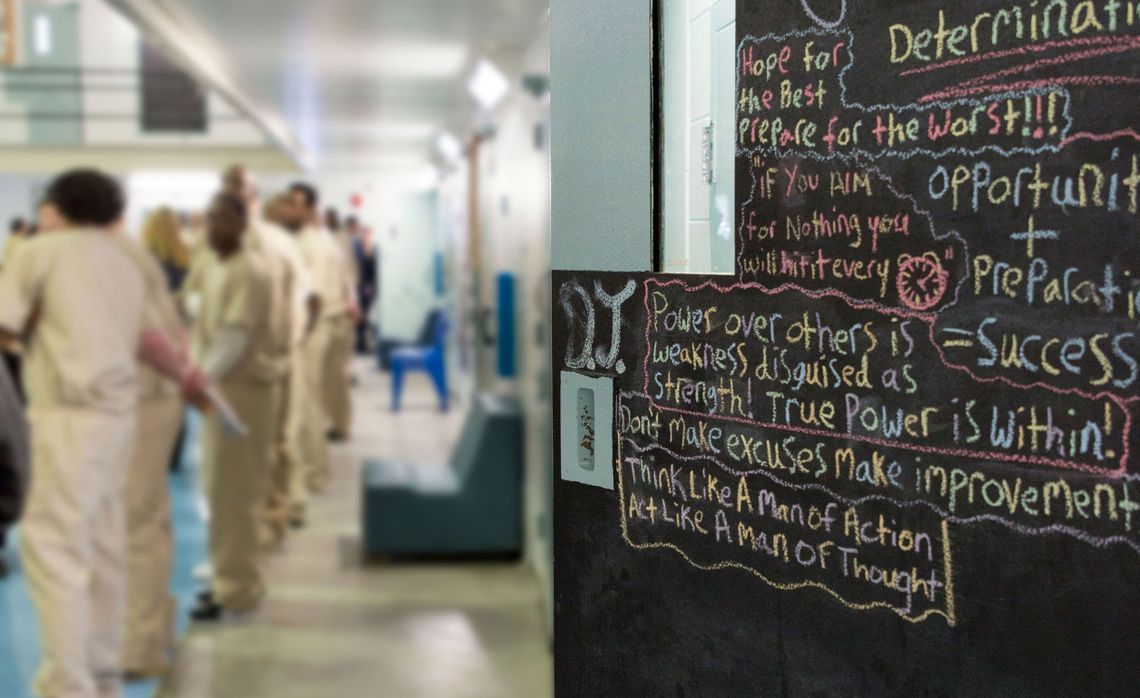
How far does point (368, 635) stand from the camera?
14.9 ft

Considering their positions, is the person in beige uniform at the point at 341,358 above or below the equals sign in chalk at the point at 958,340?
below

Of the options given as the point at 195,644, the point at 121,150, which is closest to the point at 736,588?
the point at 195,644

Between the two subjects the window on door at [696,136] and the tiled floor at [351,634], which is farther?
the tiled floor at [351,634]

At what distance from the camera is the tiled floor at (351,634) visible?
3975 millimetres

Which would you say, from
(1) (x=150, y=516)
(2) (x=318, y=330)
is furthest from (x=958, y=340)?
(2) (x=318, y=330)

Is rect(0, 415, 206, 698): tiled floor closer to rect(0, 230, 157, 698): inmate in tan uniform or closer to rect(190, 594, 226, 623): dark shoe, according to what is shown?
rect(190, 594, 226, 623): dark shoe

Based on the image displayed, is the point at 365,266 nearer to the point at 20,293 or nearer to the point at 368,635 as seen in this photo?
the point at 368,635

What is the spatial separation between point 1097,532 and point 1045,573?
0.07m

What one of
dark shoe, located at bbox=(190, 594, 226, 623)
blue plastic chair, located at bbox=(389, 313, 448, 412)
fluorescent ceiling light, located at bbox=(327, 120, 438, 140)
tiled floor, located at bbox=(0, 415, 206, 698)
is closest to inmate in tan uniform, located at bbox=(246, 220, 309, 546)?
tiled floor, located at bbox=(0, 415, 206, 698)

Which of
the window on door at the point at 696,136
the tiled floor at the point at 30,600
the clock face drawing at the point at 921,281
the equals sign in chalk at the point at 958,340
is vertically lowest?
the tiled floor at the point at 30,600

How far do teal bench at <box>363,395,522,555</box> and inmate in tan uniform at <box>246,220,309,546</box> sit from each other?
1.53 ft

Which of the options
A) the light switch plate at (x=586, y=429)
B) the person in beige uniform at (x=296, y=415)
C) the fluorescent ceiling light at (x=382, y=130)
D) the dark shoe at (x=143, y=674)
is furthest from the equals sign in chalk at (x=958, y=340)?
the fluorescent ceiling light at (x=382, y=130)

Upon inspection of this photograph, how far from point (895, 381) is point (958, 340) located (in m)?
0.08

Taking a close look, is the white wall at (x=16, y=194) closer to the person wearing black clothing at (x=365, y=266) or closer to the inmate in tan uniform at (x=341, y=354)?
the person wearing black clothing at (x=365, y=266)
